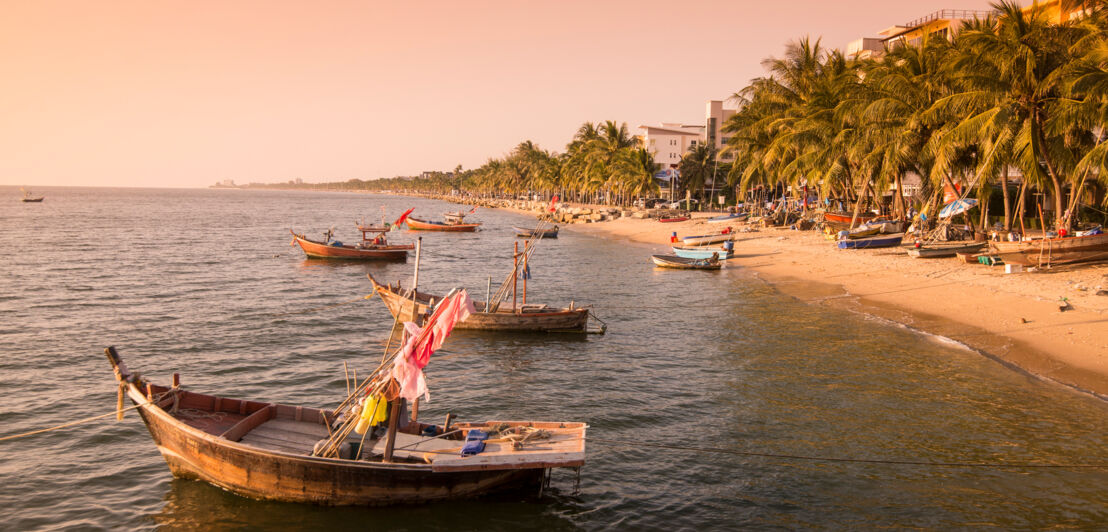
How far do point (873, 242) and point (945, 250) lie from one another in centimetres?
598

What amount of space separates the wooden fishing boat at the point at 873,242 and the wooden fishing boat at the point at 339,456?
33084 millimetres

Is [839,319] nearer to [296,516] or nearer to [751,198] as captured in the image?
[296,516]

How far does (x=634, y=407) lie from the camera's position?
17.9 metres

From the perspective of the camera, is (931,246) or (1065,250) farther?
(931,246)

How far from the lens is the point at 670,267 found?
143ft

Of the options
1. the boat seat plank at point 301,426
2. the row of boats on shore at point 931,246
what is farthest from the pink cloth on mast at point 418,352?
the row of boats on shore at point 931,246

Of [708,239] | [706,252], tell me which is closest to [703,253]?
[706,252]

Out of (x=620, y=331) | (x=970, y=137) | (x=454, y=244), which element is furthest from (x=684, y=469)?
(x=454, y=244)

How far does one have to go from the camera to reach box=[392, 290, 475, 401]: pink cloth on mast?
1168 centimetres

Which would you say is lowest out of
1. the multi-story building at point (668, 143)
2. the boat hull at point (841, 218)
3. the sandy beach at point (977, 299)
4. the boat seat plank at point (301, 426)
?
the boat seat plank at point (301, 426)

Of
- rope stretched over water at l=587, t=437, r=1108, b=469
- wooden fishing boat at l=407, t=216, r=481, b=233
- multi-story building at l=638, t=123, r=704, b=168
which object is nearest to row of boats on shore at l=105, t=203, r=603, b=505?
rope stretched over water at l=587, t=437, r=1108, b=469

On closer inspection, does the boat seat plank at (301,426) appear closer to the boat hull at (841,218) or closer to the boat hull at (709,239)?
the boat hull at (709,239)

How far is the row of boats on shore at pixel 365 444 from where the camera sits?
12.0 metres

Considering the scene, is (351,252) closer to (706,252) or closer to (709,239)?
(706,252)
